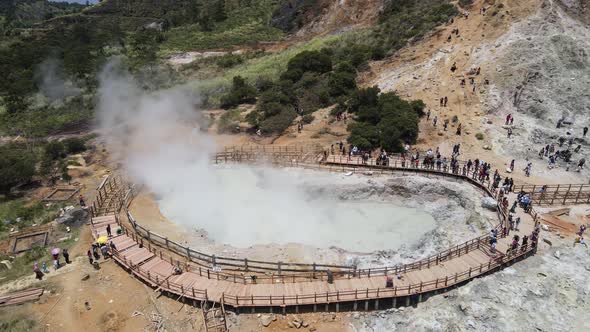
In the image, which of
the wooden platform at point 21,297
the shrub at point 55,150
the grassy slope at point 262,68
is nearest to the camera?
the wooden platform at point 21,297

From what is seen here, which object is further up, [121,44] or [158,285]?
[121,44]

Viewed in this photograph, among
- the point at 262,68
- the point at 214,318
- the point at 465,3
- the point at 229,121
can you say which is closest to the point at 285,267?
the point at 214,318

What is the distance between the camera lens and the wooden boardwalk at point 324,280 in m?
16.2

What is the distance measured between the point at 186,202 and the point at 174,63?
34857 mm

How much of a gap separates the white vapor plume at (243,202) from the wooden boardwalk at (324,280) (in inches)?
98.7

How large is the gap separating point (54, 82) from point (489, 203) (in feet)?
159

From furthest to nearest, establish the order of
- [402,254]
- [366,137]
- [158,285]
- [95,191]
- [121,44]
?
[121,44] → [366,137] → [95,191] → [402,254] → [158,285]

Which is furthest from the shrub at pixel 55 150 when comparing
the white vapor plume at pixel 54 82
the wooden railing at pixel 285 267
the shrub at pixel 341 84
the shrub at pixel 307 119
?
the shrub at pixel 341 84

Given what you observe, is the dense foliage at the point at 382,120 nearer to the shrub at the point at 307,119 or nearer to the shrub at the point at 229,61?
the shrub at the point at 307,119

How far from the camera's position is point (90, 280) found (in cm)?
1808

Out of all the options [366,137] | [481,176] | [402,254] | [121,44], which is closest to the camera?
[402,254]

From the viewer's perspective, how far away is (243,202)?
2353 cm

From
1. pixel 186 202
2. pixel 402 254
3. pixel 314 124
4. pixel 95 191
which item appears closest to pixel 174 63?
pixel 314 124

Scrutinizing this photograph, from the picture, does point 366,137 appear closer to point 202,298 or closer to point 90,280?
point 202,298
